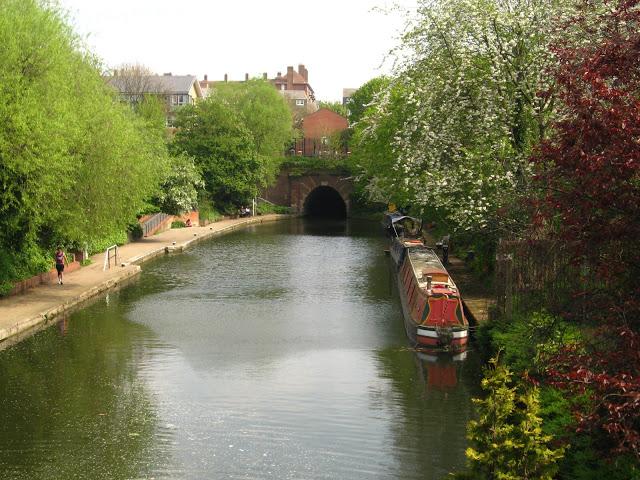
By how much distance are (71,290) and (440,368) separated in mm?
13524

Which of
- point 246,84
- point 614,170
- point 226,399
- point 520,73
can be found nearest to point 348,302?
point 520,73

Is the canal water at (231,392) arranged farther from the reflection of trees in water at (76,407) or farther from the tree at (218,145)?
the tree at (218,145)

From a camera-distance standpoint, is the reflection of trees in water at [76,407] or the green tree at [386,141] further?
the green tree at [386,141]

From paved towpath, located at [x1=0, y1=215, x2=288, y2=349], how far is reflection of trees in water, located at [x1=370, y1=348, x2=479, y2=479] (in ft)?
31.3

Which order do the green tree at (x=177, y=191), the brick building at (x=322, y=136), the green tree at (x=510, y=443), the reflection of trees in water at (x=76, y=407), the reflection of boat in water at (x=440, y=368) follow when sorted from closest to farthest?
the green tree at (x=510, y=443)
the reflection of trees in water at (x=76, y=407)
the reflection of boat in water at (x=440, y=368)
the green tree at (x=177, y=191)
the brick building at (x=322, y=136)

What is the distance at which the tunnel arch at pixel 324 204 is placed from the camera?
268ft

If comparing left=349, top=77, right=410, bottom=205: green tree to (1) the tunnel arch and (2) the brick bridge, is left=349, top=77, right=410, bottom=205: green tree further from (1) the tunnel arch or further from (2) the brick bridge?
(1) the tunnel arch

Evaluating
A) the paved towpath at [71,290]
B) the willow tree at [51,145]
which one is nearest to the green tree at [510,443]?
the paved towpath at [71,290]

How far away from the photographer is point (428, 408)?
15367 millimetres

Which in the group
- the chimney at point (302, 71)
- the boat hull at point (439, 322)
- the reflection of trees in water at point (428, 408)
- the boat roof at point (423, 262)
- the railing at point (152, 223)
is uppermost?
the chimney at point (302, 71)

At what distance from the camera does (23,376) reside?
16.9 meters

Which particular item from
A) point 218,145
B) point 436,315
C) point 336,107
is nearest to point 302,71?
point 336,107

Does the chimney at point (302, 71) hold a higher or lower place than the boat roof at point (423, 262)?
higher

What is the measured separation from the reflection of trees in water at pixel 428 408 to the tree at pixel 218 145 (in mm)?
43515
